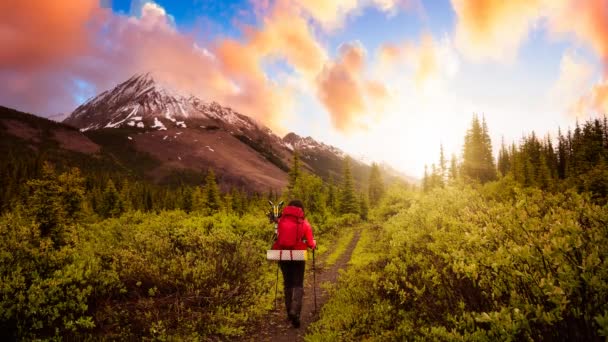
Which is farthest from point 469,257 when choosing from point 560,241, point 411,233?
point 411,233

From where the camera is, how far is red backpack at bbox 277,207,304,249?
798 cm

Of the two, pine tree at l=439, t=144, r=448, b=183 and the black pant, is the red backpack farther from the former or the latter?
pine tree at l=439, t=144, r=448, b=183

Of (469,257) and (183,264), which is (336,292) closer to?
(183,264)

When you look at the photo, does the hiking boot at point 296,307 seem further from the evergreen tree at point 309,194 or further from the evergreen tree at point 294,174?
the evergreen tree at point 294,174

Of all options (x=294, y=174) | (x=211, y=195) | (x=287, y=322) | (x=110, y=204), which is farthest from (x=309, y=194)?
(x=110, y=204)

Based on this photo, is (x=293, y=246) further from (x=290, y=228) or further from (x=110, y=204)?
(x=110, y=204)

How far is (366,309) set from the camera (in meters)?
7.40

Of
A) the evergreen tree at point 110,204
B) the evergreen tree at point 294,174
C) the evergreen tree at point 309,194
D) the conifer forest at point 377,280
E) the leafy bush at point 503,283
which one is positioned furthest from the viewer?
the evergreen tree at point 110,204

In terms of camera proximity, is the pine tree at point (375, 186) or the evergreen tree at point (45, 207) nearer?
the evergreen tree at point (45, 207)

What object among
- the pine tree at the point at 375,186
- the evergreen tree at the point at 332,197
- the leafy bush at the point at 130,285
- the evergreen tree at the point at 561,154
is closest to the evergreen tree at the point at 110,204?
the evergreen tree at the point at 332,197

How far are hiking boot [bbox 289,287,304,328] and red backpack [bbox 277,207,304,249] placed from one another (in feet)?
3.50

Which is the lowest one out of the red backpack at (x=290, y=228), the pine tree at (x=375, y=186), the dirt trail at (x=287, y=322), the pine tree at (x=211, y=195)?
the dirt trail at (x=287, y=322)

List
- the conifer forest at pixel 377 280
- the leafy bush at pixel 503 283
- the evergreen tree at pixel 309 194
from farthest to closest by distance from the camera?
the evergreen tree at pixel 309 194, the conifer forest at pixel 377 280, the leafy bush at pixel 503 283

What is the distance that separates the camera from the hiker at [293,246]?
7.88 m
